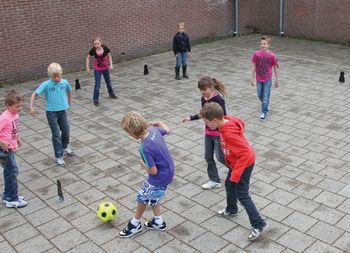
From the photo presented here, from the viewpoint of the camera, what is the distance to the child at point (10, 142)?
5.85 metres

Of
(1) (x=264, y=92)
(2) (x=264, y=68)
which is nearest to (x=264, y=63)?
(2) (x=264, y=68)

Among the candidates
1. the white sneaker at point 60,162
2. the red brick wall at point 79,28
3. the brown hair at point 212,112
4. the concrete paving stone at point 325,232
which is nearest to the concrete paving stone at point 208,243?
the concrete paving stone at point 325,232

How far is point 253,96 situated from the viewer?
10.7 meters

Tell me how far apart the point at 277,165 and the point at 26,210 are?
390 cm

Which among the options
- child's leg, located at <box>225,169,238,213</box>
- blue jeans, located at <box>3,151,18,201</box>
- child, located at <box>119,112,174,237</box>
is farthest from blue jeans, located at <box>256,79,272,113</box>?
blue jeans, located at <box>3,151,18,201</box>

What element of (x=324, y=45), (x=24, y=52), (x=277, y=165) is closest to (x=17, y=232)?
(x=277, y=165)

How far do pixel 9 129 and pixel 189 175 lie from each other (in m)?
2.76

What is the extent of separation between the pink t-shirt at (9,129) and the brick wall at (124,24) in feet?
23.0

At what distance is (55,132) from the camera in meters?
7.36

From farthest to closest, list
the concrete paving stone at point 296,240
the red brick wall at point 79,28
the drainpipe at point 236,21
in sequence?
1. the drainpipe at point 236,21
2. the red brick wall at point 79,28
3. the concrete paving stone at point 296,240

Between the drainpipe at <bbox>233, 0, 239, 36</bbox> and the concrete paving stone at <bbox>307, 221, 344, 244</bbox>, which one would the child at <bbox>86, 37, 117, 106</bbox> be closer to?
the concrete paving stone at <bbox>307, 221, 344, 244</bbox>

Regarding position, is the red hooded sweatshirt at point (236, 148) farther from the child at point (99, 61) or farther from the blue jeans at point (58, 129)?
the child at point (99, 61)

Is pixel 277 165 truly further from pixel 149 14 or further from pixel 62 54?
pixel 149 14

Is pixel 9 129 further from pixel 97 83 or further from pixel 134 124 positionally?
pixel 97 83
